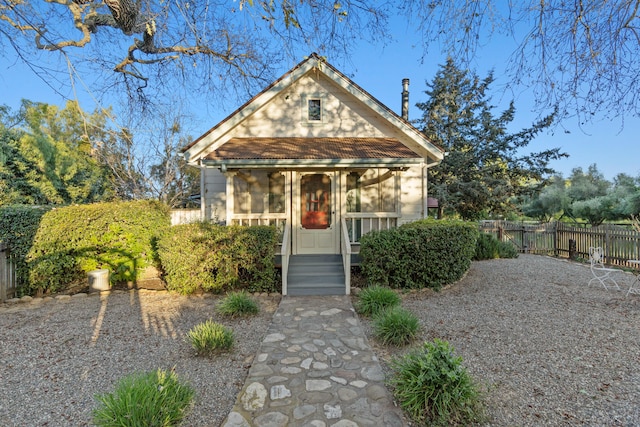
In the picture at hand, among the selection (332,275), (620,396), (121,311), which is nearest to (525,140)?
(332,275)

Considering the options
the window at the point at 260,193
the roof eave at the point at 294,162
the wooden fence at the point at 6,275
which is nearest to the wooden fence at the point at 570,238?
the roof eave at the point at 294,162

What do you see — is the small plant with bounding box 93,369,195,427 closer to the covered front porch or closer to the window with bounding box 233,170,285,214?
the covered front porch

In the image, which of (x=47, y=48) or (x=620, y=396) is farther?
(x=47, y=48)

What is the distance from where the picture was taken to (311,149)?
29.7 feet

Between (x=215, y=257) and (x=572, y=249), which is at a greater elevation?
(x=215, y=257)

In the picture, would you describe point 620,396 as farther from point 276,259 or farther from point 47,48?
point 47,48

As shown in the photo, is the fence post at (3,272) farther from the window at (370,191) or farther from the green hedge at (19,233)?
the window at (370,191)

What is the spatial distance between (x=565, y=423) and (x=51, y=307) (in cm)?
868

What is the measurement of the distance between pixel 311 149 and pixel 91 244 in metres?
6.26

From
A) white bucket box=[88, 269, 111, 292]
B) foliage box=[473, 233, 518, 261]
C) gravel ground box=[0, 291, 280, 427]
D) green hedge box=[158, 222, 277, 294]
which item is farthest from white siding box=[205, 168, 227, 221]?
foliage box=[473, 233, 518, 261]

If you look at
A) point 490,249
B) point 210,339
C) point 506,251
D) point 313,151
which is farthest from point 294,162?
point 506,251

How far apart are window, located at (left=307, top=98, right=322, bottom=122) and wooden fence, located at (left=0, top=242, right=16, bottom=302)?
8563mm

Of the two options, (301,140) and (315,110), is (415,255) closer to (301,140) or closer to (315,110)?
(301,140)

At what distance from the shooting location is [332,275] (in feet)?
25.4
